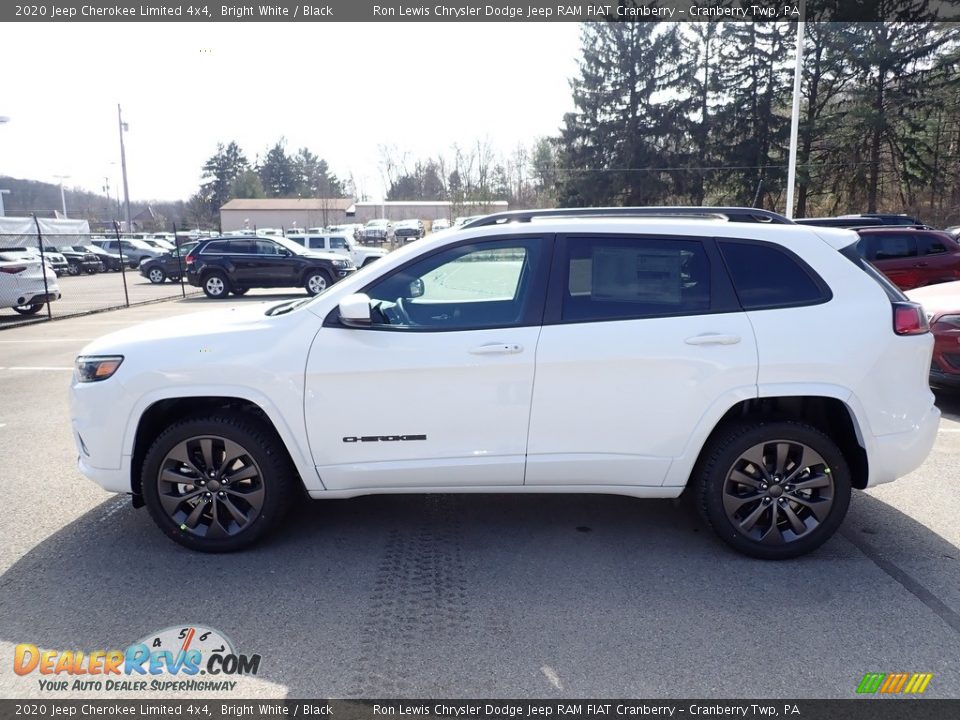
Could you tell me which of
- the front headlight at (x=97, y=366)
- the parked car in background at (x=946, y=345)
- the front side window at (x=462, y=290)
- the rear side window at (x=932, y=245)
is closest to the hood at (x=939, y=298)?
the parked car in background at (x=946, y=345)

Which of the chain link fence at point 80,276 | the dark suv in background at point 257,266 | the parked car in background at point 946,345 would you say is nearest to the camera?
the parked car in background at point 946,345

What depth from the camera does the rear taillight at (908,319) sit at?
376 cm

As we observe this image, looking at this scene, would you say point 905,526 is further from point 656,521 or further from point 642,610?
point 642,610

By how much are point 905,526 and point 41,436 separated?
6.92 meters

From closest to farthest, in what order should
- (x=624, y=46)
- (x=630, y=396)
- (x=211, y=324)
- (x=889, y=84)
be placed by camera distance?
(x=630, y=396) → (x=211, y=324) → (x=889, y=84) → (x=624, y=46)

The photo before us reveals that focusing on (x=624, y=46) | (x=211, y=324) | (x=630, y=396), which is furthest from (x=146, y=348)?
(x=624, y=46)

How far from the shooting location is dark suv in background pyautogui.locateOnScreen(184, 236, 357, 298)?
20.7m

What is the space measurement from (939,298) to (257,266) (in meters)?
17.8

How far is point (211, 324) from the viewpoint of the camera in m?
4.09

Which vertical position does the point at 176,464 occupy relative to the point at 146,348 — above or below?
below

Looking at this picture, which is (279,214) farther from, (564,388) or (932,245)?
(564,388)

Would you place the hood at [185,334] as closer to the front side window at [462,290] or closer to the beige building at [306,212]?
the front side window at [462,290]

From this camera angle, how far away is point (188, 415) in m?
3.99

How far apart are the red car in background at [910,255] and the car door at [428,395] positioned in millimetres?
11635
